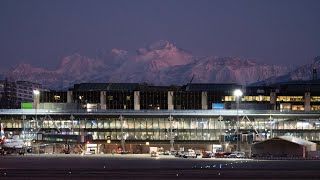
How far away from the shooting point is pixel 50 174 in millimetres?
95938

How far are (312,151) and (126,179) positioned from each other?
96639 mm

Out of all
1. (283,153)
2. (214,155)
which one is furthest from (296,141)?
(214,155)

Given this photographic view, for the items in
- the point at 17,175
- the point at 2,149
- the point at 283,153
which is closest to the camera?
the point at 17,175

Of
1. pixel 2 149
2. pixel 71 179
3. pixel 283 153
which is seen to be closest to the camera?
pixel 71 179

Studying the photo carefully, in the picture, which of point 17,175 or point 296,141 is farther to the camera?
point 296,141

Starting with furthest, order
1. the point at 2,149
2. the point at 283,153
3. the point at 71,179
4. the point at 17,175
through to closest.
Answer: the point at 2,149, the point at 283,153, the point at 17,175, the point at 71,179

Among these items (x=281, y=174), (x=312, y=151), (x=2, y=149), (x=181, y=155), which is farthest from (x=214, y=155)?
(x=281, y=174)

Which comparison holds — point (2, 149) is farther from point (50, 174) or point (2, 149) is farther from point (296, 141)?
point (50, 174)

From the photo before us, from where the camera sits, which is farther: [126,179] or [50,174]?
[50,174]

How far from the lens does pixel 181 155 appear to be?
183m

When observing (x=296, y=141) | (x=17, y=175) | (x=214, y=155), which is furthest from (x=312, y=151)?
Answer: (x=17, y=175)

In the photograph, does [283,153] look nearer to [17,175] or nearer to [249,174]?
[249,174]

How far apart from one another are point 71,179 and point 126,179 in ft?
17.9

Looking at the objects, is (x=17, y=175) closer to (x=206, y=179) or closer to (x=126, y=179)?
(x=126, y=179)
